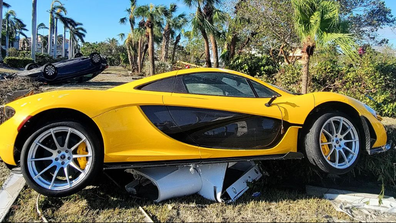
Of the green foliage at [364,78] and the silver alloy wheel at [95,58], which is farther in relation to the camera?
the silver alloy wheel at [95,58]

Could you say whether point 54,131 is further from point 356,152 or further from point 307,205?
point 356,152

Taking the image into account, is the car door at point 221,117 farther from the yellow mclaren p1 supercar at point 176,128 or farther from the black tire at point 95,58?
the black tire at point 95,58

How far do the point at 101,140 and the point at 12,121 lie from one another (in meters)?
0.84

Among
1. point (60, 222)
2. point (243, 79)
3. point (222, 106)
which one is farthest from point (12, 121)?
point (243, 79)

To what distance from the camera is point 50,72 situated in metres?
10.1

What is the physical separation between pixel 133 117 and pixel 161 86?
0.51 m

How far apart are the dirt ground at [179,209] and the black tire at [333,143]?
17.2 inches

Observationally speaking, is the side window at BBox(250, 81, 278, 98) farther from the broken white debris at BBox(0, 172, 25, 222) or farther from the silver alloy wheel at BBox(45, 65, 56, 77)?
the silver alloy wheel at BBox(45, 65, 56, 77)

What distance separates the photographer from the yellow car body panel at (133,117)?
8.44 feet

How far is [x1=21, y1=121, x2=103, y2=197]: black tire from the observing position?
8.14 feet

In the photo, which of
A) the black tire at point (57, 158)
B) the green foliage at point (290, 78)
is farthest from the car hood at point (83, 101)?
the green foliage at point (290, 78)

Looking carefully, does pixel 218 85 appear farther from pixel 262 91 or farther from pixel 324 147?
pixel 324 147

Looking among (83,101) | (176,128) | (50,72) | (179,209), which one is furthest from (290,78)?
(50,72)

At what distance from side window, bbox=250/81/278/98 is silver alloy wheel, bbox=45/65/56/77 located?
30.5 feet
